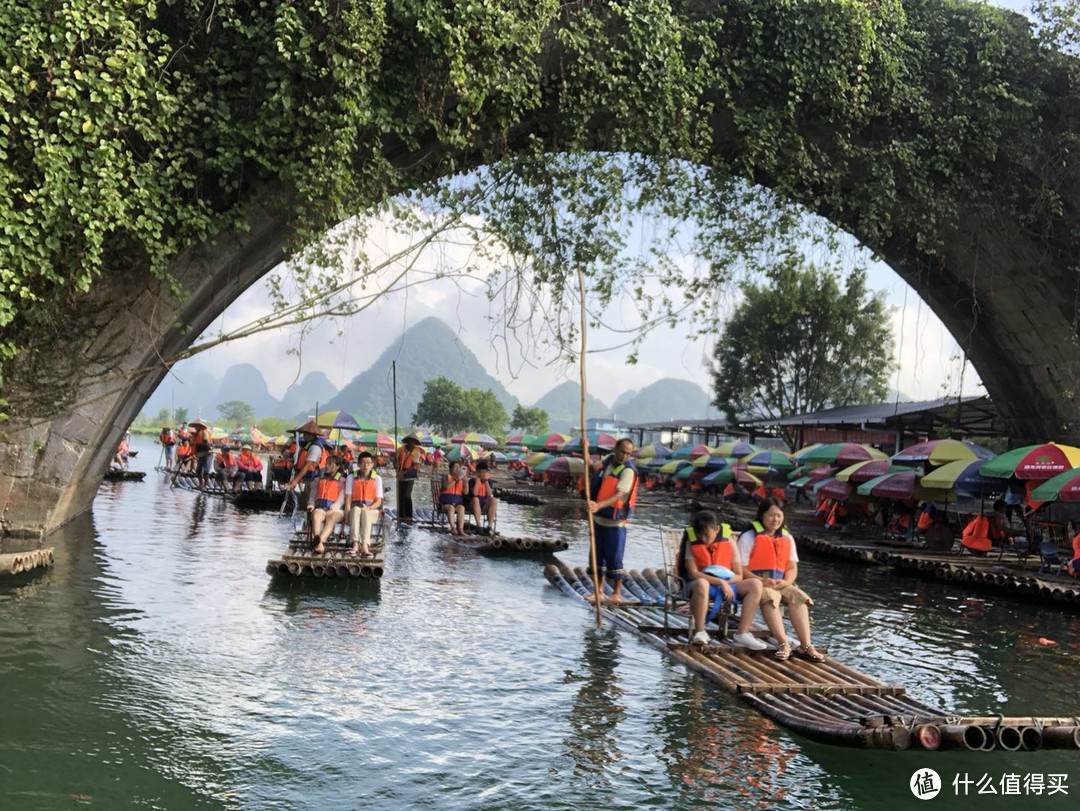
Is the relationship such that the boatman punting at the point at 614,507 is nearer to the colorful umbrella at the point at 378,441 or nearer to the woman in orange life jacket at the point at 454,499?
the woman in orange life jacket at the point at 454,499

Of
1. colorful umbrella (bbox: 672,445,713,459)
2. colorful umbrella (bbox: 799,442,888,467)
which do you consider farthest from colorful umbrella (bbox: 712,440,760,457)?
colorful umbrella (bbox: 799,442,888,467)

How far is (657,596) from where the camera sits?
36.6 ft

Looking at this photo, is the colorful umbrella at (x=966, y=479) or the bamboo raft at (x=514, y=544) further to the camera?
the colorful umbrella at (x=966, y=479)

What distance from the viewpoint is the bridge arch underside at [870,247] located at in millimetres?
12078

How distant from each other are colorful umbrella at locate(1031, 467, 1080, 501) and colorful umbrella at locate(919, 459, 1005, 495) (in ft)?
7.32

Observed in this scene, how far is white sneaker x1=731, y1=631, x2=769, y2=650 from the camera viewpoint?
27.2 feet

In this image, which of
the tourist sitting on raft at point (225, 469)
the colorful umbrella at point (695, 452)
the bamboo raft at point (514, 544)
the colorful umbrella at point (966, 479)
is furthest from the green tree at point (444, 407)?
the colorful umbrella at point (966, 479)

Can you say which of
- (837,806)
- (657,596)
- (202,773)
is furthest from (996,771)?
(657,596)

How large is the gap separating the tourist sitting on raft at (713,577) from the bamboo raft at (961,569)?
6707 millimetres

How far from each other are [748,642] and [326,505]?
6.47 meters

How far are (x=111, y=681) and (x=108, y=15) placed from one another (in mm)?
7064

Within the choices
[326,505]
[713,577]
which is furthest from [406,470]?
[713,577]

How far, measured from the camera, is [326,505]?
12.9 meters

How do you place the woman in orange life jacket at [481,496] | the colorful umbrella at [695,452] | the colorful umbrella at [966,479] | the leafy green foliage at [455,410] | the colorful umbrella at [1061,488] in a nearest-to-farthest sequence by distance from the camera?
the colorful umbrella at [1061,488]
the colorful umbrella at [966,479]
the woman in orange life jacket at [481,496]
the colorful umbrella at [695,452]
the leafy green foliage at [455,410]
